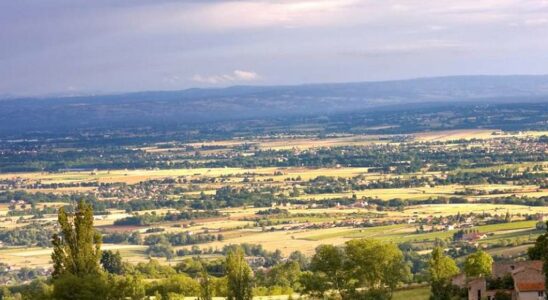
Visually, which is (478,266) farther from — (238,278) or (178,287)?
(178,287)

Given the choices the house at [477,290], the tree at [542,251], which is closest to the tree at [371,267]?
the house at [477,290]

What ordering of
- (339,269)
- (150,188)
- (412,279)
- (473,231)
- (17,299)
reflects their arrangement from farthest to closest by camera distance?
(150,188) < (473,231) < (17,299) < (412,279) < (339,269)

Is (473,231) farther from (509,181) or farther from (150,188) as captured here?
(150,188)

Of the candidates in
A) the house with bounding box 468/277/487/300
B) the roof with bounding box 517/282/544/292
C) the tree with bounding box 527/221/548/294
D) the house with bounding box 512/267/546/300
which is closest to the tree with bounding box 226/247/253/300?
the house with bounding box 468/277/487/300

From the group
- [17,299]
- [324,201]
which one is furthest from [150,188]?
[17,299]

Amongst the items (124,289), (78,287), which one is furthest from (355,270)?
(78,287)

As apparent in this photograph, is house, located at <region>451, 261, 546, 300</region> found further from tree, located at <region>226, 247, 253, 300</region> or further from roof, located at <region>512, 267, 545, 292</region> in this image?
tree, located at <region>226, 247, 253, 300</region>
